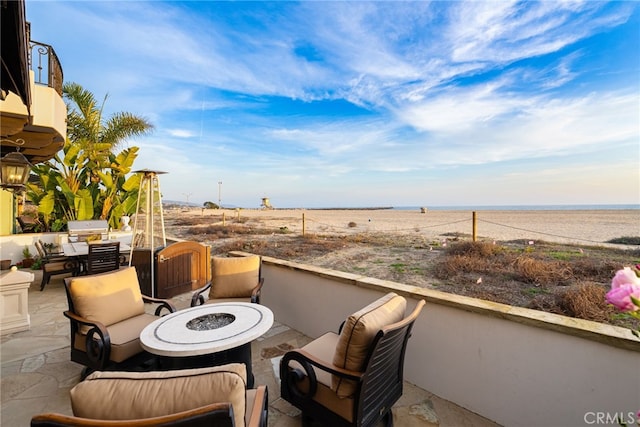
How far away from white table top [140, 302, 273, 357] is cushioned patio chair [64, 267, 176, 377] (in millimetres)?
342

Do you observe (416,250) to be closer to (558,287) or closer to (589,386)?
(558,287)

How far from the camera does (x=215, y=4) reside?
219 inches

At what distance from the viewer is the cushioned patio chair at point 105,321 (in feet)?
7.72

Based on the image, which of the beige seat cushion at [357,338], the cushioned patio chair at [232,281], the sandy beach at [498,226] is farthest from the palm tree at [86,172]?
the beige seat cushion at [357,338]

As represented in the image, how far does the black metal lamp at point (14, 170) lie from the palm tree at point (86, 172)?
17.1 ft

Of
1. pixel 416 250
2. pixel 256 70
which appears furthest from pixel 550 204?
pixel 256 70

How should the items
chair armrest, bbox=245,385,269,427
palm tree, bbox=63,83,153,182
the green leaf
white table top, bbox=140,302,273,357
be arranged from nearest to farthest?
chair armrest, bbox=245,385,269,427 → white table top, bbox=140,302,273,357 → the green leaf → palm tree, bbox=63,83,153,182

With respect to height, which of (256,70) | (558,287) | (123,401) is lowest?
(558,287)

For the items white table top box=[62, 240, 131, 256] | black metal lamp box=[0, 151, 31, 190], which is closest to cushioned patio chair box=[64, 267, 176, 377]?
black metal lamp box=[0, 151, 31, 190]

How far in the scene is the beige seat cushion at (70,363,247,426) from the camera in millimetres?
868

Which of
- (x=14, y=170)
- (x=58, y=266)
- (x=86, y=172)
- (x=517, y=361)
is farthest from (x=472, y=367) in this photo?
(x=86, y=172)

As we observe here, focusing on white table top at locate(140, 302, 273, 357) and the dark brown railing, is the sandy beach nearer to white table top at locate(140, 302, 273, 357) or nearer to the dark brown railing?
the dark brown railing

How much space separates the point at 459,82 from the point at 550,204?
90822 millimetres

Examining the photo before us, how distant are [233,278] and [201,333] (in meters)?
1.24
